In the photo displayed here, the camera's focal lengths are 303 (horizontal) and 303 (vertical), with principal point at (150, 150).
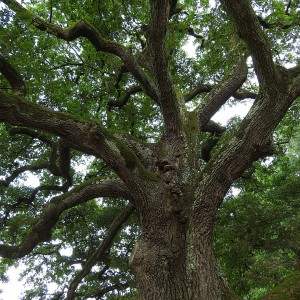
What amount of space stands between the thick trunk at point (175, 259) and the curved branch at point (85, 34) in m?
3.49

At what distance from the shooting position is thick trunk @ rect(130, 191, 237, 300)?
3.61 m

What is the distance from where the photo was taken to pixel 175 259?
3885 millimetres

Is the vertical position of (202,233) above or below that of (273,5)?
below

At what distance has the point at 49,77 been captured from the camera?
8.57m

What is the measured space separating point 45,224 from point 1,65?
268cm

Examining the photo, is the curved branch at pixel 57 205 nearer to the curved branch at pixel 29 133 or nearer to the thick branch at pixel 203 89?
the curved branch at pixel 29 133

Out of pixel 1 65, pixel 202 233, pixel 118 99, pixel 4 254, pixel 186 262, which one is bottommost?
pixel 186 262

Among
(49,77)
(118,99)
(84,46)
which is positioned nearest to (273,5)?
(118,99)

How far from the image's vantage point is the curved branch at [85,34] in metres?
5.91

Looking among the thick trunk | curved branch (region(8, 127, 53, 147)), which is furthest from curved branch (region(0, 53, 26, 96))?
the thick trunk

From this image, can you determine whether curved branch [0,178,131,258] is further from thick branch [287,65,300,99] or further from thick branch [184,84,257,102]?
thick branch [184,84,257,102]

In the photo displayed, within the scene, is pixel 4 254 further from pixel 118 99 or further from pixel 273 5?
pixel 273 5

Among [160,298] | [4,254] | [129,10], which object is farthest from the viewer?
[129,10]

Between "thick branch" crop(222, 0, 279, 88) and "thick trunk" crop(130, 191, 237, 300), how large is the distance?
7.09 ft
